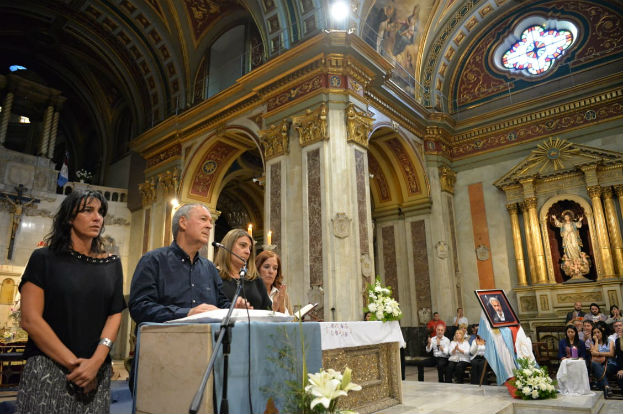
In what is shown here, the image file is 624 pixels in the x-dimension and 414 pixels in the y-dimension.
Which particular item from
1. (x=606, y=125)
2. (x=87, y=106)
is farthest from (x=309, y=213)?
(x=87, y=106)

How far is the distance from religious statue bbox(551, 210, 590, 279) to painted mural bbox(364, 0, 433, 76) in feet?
19.4

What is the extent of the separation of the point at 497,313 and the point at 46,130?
14.7m

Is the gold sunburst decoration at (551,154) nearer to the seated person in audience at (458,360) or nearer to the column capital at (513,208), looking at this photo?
the column capital at (513,208)

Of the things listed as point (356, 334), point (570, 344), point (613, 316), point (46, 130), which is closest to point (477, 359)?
point (570, 344)

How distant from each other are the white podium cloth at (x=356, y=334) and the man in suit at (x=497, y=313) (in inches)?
77.0

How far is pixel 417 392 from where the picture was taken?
5.54 m

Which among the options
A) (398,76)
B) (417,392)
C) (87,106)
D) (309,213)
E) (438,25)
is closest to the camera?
(417,392)

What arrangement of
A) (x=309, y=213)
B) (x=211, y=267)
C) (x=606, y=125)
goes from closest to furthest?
1. (x=211, y=267)
2. (x=309, y=213)
3. (x=606, y=125)

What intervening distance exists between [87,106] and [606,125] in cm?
1797

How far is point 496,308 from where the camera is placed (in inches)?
240

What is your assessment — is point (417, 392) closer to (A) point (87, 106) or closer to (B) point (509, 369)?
(B) point (509, 369)

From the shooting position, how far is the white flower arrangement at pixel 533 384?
499 centimetres

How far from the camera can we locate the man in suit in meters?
5.98

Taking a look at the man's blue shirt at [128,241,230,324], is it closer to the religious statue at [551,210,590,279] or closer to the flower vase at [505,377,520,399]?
the flower vase at [505,377,520,399]
